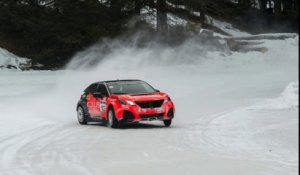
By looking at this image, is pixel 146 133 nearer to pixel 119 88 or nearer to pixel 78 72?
pixel 119 88

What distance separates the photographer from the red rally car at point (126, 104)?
16792mm

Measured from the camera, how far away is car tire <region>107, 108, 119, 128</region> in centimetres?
1717

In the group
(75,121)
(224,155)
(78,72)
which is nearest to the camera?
(224,155)

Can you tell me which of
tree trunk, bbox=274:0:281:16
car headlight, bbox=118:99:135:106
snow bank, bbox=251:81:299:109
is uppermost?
tree trunk, bbox=274:0:281:16

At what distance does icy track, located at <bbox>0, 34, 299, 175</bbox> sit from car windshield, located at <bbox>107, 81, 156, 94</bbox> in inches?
40.3

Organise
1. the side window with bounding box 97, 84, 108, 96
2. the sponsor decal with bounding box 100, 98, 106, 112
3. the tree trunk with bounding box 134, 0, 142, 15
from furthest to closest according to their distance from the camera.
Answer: the tree trunk with bounding box 134, 0, 142, 15
the side window with bounding box 97, 84, 108, 96
the sponsor decal with bounding box 100, 98, 106, 112

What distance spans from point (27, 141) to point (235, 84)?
2323cm

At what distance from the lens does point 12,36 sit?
43.8 metres

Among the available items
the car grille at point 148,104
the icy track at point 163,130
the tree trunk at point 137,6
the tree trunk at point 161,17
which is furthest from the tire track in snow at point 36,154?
the tree trunk at point 161,17

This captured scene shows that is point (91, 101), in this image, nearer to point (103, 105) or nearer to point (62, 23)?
point (103, 105)

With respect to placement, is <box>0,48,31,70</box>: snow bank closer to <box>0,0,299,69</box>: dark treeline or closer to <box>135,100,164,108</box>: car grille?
<box>0,0,299,69</box>: dark treeline

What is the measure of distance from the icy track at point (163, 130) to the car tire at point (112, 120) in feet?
0.90

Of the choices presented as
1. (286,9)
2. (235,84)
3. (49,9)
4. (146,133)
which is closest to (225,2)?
(286,9)

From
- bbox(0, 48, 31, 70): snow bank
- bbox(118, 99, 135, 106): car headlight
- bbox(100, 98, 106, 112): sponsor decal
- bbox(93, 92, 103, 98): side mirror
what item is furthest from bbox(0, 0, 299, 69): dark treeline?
bbox(118, 99, 135, 106): car headlight
